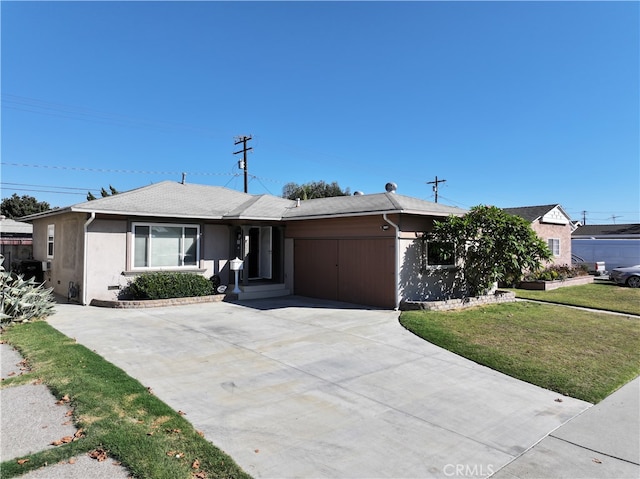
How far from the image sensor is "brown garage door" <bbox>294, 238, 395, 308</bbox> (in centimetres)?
1129

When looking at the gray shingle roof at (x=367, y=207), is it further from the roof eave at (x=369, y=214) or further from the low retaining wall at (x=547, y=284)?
the low retaining wall at (x=547, y=284)

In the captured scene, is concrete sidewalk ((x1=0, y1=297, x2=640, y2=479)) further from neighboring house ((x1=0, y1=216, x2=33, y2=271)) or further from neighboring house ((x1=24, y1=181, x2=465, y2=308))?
neighboring house ((x1=0, y1=216, x2=33, y2=271))

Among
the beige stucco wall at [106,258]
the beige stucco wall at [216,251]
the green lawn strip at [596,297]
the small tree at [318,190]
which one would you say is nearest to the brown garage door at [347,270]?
the beige stucco wall at [216,251]

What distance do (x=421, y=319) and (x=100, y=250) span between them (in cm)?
929

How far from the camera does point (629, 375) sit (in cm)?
587

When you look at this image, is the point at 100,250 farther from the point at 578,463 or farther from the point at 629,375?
the point at 629,375

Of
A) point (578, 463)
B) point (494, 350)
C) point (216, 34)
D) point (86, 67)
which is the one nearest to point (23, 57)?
point (86, 67)

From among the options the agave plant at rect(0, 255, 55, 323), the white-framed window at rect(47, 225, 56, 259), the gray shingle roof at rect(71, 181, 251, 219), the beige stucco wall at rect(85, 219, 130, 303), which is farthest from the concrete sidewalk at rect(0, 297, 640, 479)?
the white-framed window at rect(47, 225, 56, 259)

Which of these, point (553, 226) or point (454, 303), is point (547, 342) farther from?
point (553, 226)

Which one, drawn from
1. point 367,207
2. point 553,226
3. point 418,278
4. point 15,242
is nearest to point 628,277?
point 553,226

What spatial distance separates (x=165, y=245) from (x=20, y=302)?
4.61 meters

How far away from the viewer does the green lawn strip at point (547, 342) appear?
564 centimetres

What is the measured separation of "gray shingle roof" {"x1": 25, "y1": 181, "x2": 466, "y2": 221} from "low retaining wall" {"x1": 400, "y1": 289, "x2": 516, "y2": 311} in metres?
2.64

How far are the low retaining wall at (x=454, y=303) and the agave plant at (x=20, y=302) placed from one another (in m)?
9.07
